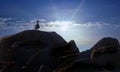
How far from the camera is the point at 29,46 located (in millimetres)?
37375

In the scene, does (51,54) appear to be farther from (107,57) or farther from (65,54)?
(107,57)

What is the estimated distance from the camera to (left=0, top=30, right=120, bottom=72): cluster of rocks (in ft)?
92.6

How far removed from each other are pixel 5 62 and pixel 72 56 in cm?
822

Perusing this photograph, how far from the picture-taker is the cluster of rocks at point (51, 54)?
28234 mm

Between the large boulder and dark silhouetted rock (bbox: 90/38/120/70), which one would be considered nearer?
dark silhouetted rock (bbox: 90/38/120/70)

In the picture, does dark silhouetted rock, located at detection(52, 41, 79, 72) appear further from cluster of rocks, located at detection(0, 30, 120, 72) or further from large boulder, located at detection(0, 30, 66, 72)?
large boulder, located at detection(0, 30, 66, 72)

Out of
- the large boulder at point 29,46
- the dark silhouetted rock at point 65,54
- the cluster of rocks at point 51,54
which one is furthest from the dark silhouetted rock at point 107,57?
the large boulder at point 29,46

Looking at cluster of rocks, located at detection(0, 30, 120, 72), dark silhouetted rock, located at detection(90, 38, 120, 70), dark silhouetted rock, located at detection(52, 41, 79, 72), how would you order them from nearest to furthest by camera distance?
dark silhouetted rock, located at detection(90, 38, 120, 70) → cluster of rocks, located at detection(0, 30, 120, 72) → dark silhouetted rock, located at detection(52, 41, 79, 72)

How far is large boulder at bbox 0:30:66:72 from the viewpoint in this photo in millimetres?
35750

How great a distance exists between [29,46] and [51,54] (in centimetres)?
281

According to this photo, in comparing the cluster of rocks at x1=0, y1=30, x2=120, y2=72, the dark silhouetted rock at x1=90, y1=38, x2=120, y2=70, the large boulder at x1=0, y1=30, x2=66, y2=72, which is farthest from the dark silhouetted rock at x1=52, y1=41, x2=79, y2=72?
the dark silhouetted rock at x1=90, y1=38, x2=120, y2=70

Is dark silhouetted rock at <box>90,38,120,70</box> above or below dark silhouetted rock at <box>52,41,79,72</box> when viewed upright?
above

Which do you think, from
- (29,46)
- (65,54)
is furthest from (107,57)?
(29,46)

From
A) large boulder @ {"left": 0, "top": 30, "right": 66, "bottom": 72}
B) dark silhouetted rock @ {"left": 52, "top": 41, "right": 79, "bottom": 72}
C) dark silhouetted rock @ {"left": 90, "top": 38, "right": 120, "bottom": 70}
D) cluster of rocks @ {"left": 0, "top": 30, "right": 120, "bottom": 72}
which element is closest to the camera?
dark silhouetted rock @ {"left": 90, "top": 38, "right": 120, "bottom": 70}
